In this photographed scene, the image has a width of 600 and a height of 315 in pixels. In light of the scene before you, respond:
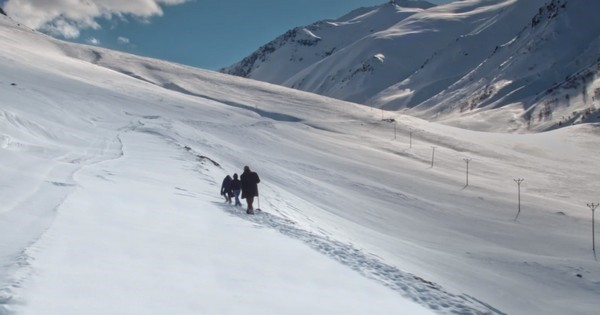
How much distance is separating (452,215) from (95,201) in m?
25.7

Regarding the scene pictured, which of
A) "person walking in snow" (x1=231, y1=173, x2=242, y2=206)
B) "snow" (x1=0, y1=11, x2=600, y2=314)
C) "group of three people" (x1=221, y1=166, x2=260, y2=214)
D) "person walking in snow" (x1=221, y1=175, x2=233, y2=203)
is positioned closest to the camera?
"snow" (x1=0, y1=11, x2=600, y2=314)

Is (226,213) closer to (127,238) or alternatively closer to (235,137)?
(127,238)

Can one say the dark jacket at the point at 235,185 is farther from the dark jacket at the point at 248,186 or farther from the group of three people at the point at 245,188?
the dark jacket at the point at 248,186

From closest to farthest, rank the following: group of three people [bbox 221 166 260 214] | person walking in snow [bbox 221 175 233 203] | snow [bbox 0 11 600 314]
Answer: snow [bbox 0 11 600 314]
group of three people [bbox 221 166 260 214]
person walking in snow [bbox 221 175 233 203]

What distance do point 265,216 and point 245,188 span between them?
1.12 metres

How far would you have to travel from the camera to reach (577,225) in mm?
32344

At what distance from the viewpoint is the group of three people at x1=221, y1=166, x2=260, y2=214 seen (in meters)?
16.1

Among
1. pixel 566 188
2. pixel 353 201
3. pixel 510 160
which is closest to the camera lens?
pixel 353 201

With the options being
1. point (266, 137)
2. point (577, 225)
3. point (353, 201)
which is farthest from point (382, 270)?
point (266, 137)

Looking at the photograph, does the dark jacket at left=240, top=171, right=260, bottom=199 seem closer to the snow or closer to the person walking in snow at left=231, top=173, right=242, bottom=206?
the person walking in snow at left=231, top=173, right=242, bottom=206

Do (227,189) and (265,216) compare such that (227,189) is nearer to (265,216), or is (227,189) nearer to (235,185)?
(235,185)

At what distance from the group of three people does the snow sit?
0.67 m

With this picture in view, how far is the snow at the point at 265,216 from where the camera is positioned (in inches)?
285

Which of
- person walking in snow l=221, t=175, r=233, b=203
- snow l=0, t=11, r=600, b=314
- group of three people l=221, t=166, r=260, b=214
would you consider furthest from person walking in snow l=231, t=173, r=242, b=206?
snow l=0, t=11, r=600, b=314
